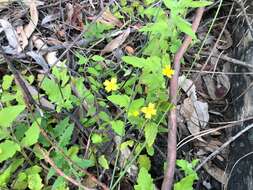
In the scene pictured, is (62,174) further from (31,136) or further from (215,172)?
(215,172)

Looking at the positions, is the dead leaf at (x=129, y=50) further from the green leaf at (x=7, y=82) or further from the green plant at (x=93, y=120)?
the green leaf at (x=7, y=82)

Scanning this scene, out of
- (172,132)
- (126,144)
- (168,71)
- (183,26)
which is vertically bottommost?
(126,144)

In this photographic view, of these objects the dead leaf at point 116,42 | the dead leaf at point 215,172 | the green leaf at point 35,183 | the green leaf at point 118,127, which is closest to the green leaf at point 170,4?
the green leaf at point 118,127

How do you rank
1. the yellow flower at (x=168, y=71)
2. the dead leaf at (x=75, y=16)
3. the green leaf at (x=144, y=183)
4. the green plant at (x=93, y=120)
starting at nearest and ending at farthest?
the green leaf at (x=144, y=183) → the green plant at (x=93, y=120) → the yellow flower at (x=168, y=71) → the dead leaf at (x=75, y=16)

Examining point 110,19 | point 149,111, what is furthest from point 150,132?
point 110,19

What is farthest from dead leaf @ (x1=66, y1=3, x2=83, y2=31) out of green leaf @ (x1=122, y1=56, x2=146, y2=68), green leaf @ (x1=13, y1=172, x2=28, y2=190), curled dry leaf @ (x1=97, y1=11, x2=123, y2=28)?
green leaf @ (x1=13, y1=172, x2=28, y2=190)

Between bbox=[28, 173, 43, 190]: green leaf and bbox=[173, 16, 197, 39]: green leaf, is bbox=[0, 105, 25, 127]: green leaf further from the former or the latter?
bbox=[173, 16, 197, 39]: green leaf

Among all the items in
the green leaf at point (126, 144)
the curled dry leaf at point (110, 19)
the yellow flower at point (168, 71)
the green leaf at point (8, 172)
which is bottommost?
the green leaf at point (8, 172)
